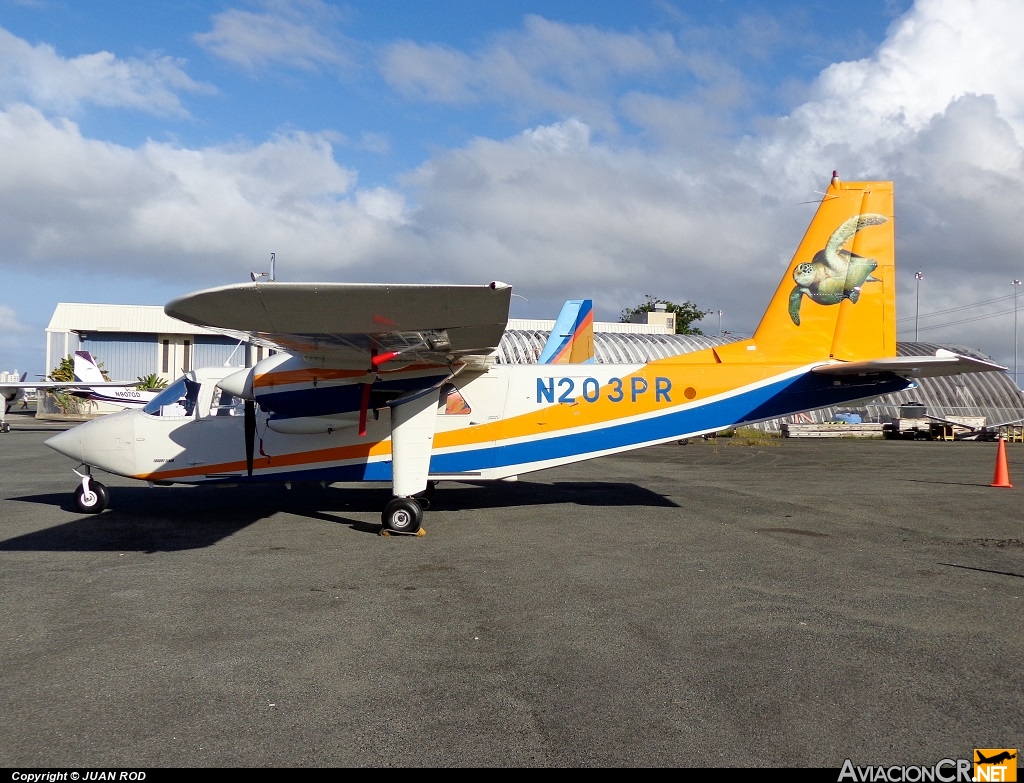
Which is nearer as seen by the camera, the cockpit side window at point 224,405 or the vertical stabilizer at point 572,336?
the cockpit side window at point 224,405

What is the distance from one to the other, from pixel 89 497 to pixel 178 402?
1980 millimetres

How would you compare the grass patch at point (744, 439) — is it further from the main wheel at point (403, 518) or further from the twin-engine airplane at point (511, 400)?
the main wheel at point (403, 518)

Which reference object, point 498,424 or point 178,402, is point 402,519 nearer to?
point 498,424

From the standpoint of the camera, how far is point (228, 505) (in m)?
13.2

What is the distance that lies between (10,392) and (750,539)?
40.8 metres

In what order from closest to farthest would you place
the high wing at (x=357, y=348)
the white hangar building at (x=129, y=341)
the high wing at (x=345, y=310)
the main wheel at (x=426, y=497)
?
the high wing at (x=345, y=310)
the high wing at (x=357, y=348)
the main wheel at (x=426, y=497)
the white hangar building at (x=129, y=341)

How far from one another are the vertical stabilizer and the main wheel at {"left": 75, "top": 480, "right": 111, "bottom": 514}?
41.0 feet

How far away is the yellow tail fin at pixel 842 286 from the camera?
472 inches

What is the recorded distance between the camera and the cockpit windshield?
38.4 ft

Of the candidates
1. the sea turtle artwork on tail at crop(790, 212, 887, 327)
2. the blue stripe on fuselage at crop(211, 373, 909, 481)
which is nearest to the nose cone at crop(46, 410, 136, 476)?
the blue stripe on fuselage at crop(211, 373, 909, 481)

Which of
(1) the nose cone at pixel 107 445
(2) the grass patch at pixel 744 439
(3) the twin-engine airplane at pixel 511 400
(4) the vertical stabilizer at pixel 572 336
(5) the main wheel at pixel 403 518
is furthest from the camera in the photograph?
(2) the grass patch at pixel 744 439

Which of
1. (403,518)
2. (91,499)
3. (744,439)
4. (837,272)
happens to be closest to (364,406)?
(403,518)

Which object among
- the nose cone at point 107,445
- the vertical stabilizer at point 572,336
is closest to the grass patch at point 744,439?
the vertical stabilizer at point 572,336

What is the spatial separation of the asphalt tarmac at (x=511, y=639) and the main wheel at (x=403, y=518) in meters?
0.21
